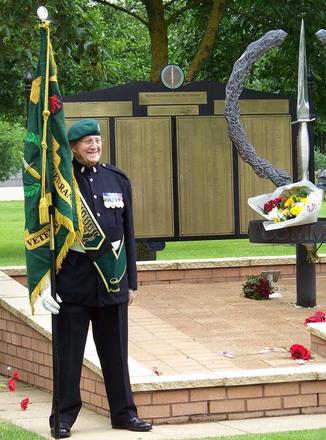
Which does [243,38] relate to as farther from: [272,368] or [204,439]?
[204,439]

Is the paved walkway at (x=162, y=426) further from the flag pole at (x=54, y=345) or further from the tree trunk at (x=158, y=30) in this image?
the tree trunk at (x=158, y=30)

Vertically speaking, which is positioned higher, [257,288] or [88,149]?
[88,149]

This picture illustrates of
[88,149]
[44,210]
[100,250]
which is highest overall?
[88,149]

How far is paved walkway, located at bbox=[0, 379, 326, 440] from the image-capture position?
722 cm

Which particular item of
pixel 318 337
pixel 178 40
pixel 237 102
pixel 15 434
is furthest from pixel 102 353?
pixel 178 40

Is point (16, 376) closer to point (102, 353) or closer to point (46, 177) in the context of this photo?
point (102, 353)

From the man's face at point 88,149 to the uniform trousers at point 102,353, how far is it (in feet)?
2.99

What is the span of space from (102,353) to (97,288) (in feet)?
1.52

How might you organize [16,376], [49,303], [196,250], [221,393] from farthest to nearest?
[196,250] → [16,376] → [221,393] → [49,303]

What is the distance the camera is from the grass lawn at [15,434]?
6.80 metres

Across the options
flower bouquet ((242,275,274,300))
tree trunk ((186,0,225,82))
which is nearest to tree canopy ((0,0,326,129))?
tree trunk ((186,0,225,82))

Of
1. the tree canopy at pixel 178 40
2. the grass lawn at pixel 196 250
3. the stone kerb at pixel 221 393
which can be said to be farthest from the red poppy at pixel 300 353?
the grass lawn at pixel 196 250

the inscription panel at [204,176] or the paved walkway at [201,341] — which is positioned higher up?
the inscription panel at [204,176]

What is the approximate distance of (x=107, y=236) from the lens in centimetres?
736
